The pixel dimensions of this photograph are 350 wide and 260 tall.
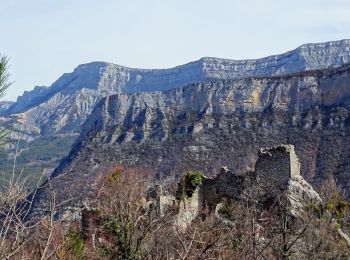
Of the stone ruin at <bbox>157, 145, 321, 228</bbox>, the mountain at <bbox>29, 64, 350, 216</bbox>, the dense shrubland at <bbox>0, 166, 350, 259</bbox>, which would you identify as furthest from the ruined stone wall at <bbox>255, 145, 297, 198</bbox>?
the mountain at <bbox>29, 64, 350, 216</bbox>

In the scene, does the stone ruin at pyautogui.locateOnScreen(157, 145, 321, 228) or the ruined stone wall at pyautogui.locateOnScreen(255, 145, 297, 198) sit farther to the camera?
the ruined stone wall at pyautogui.locateOnScreen(255, 145, 297, 198)

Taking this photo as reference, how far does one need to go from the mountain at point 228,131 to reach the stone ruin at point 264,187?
29.6 metres

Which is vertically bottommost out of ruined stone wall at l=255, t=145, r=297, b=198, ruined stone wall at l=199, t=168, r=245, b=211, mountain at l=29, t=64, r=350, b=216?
mountain at l=29, t=64, r=350, b=216

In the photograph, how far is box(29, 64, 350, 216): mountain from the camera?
224ft

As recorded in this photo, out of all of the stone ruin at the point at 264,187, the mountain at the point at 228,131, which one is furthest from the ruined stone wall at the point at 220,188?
the mountain at the point at 228,131

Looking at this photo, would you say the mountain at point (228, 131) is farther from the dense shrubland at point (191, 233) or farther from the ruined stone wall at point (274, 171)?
the dense shrubland at point (191, 233)

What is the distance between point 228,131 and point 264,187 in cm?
5470

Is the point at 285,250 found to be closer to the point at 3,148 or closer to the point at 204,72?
the point at 3,148

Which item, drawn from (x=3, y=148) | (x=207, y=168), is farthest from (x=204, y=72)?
(x=3, y=148)

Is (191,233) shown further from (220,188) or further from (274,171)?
(220,188)

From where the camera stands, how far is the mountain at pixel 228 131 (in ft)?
224

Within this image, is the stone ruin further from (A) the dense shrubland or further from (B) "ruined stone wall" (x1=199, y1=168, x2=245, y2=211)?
(A) the dense shrubland

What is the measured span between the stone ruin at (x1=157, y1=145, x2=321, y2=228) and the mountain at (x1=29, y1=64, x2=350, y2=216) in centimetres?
2963

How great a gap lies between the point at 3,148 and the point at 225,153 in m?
67.8
